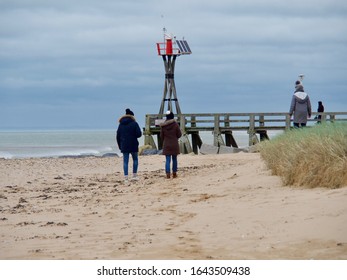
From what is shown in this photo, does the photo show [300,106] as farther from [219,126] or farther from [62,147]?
[62,147]

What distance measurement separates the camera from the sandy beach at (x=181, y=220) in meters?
8.35

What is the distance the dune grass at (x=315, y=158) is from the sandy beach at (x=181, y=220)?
9.7 inches

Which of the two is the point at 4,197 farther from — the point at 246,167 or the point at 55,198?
the point at 246,167

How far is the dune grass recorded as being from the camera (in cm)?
1146

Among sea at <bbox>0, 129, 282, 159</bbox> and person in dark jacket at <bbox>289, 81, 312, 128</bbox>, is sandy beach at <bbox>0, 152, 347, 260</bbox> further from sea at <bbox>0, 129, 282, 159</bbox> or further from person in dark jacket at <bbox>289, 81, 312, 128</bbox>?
sea at <bbox>0, 129, 282, 159</bbox>

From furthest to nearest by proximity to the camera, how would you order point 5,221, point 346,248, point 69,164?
point 69,164 → point 5,221 → point 346,248

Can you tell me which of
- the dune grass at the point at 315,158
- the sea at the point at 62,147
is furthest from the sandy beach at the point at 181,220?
the sea at the point at 62,147

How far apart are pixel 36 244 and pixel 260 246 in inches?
105

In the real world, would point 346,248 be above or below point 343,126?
below

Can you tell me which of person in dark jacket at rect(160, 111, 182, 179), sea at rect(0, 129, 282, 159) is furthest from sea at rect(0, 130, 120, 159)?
person in dark jacket at rect(160, 111, 182, 179)

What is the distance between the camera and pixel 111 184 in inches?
697

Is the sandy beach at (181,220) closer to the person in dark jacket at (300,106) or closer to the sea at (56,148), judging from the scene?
the person in dark jacket at (300,106)

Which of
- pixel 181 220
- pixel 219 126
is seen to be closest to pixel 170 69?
pixel 219 126
